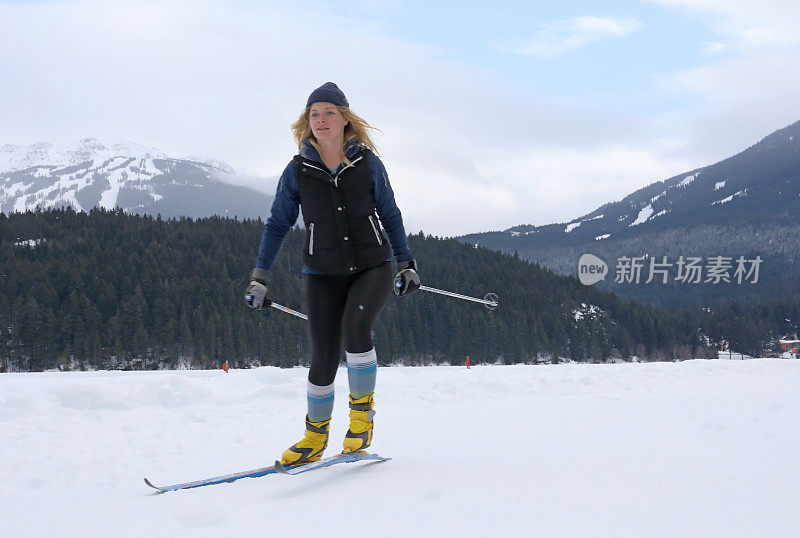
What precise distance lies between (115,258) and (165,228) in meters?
16.3

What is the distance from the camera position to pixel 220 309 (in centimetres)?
9075

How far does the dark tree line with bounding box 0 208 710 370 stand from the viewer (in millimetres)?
83562

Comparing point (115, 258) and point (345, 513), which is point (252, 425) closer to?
point (345, 513)

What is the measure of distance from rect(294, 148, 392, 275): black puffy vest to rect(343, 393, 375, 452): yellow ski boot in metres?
0.88

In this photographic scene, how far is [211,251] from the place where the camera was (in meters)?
108

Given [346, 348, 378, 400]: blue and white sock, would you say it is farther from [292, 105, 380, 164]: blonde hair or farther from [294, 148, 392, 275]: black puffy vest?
[292, 105, 380, 164]: blonde hair

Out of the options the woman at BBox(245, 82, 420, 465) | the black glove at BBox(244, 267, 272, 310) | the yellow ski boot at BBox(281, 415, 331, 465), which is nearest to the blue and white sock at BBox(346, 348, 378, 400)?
the woman at BBox(245, 82, 420, 465)

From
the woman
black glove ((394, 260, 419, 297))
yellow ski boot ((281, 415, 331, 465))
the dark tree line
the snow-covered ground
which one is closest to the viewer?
the snow-covered ground

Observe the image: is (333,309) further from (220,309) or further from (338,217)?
(220,309)

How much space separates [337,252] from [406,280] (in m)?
0.58

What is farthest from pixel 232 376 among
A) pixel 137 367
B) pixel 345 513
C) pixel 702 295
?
pixel 702 295

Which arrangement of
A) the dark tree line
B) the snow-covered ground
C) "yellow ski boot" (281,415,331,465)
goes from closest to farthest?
the snow-covered ground → "yellow ski boot" (281,415,331,465) → the dark tree line

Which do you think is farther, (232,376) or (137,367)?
(137,367)

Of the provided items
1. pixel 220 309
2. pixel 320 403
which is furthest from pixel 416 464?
pixel 220 309
